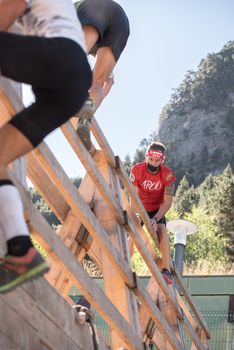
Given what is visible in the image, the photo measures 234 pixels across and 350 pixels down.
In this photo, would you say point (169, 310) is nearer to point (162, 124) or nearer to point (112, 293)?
point (112, 293)

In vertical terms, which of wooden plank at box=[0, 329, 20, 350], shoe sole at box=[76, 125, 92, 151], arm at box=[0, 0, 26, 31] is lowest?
shoe sole at box=[76, 125, 92, 151]

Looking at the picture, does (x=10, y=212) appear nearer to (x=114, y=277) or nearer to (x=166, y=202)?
(x=114, y=277)

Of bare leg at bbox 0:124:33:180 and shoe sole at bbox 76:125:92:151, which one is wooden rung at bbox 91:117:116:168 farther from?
bare leg at bbox 0:124:33:180

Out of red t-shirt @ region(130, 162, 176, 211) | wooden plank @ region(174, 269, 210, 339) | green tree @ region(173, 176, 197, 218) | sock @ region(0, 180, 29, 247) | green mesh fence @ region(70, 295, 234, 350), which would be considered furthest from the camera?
green tree @ region(173, 176, 197, 218)

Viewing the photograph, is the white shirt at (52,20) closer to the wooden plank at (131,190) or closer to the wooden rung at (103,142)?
the wooden rung at (103,142)

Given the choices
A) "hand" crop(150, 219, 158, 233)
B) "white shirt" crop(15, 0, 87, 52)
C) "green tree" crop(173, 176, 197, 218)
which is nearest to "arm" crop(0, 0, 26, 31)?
"white shirt" crop(15, 0, 87, 52)

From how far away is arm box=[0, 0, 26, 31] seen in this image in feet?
9.35

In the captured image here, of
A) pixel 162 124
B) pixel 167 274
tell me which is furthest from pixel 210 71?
pixel 167 274

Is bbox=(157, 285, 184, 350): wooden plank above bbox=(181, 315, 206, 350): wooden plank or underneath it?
above

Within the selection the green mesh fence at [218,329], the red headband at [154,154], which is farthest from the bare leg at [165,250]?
the green mesh fence at [218,329]

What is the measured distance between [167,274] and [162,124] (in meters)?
118

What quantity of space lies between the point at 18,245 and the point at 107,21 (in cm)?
271

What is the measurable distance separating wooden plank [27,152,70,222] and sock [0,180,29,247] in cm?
145

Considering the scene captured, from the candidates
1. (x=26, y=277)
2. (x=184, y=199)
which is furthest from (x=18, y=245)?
(x=184, y=199)
